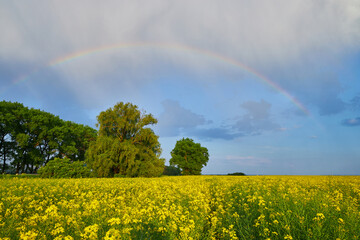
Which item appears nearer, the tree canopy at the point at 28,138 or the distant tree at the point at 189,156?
the tree canopy at the point at 28,138

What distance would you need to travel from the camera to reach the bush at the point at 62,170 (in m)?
26.5

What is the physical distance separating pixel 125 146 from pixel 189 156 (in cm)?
3259

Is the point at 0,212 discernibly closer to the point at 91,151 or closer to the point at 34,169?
the point at 91,151

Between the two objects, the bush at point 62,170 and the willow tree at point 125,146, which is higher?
the willow tree at point 125,146

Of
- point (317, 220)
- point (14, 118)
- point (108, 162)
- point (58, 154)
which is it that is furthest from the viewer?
point (58, 154)

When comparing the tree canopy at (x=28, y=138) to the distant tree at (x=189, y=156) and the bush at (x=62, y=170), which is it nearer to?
the bush at (x=62, y=170)

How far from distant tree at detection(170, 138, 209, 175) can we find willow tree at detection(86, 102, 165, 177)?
24677 millimetres

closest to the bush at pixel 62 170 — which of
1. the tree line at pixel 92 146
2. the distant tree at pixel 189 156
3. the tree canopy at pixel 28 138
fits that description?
the tree line at pixel 92 146

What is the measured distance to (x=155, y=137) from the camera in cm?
3089

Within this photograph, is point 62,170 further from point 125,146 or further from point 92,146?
point 125,146

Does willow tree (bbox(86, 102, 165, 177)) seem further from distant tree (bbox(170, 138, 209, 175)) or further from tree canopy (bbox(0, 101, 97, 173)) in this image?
distant tree (bbox(170, 138, 209, 175))

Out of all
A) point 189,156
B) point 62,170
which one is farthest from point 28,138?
point 189,156

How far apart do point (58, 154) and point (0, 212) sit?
45519mm

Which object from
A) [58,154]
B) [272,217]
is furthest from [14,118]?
[272,217]
